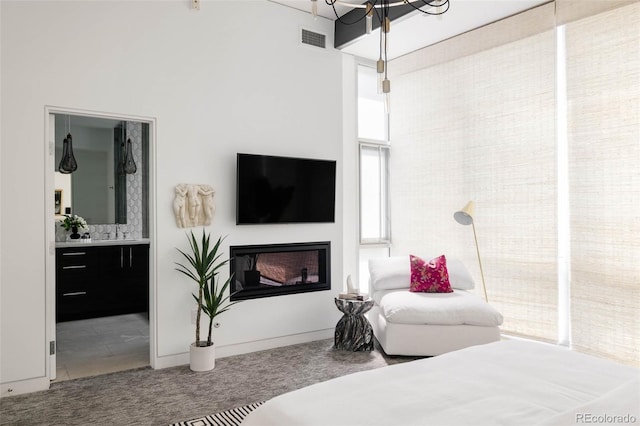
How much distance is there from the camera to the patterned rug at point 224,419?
261cm

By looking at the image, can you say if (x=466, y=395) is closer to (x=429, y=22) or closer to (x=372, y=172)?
(x=429, y=22)

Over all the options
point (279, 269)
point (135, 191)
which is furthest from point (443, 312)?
point (135, 191)

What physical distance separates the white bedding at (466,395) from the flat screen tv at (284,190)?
2537 millimetres

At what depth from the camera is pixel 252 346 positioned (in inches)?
164

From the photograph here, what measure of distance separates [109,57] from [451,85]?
348 cm

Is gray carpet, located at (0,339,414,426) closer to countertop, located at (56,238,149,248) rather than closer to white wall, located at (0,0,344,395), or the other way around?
white wall, located at (0,0,344,395)

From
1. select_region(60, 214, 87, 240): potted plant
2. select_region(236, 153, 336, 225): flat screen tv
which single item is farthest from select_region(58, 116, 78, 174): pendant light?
select_region(236, 153, 336, 225): flat screen tv

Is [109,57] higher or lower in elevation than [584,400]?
higher

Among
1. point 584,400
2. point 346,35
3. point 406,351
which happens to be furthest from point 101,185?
point 584,400

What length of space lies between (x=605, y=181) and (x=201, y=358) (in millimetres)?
3661

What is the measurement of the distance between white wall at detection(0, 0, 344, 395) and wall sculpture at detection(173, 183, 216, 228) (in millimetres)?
87

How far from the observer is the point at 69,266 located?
516cm

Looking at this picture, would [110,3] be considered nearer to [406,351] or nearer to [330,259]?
[330,259]

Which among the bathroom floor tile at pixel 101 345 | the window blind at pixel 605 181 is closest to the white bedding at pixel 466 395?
the window blind at pixel 605 181
